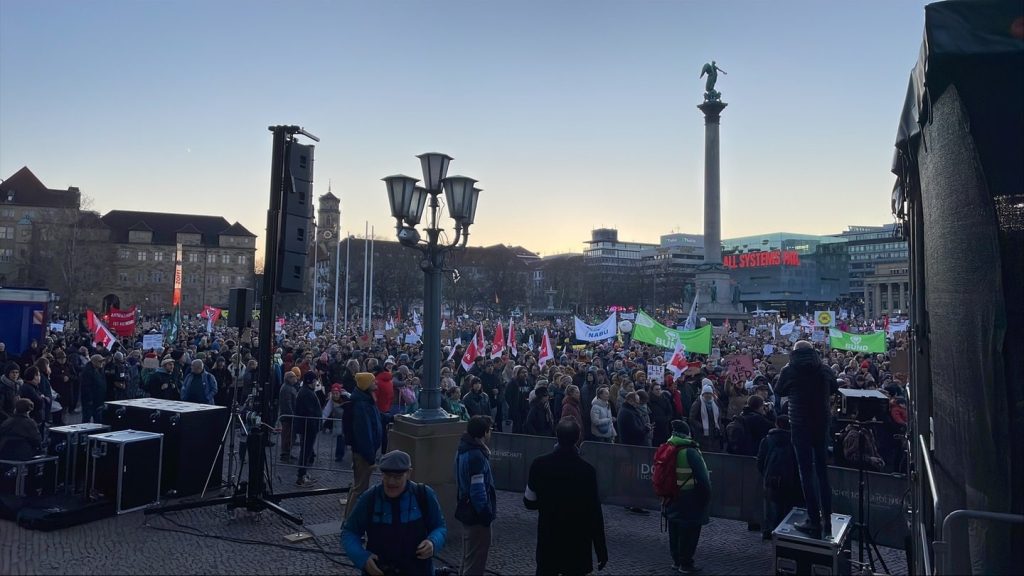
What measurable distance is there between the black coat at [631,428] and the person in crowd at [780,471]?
111 inches

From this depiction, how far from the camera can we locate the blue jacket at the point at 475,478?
6.12 m

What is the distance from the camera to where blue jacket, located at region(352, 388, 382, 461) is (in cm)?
855

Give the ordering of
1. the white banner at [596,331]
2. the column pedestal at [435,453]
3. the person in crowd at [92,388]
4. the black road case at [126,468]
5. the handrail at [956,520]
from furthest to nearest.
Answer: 1. the white banner at [596,331]
2. the person in crowd at [92,388]
3. the black road case at [126,468]
4. the column pedestal at [435,453]
5. the handrail at [956,520]

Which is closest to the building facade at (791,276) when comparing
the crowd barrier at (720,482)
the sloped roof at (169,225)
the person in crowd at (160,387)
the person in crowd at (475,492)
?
the sloped roof at (169,225)

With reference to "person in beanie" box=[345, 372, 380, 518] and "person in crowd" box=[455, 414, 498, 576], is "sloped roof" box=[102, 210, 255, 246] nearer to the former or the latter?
"person in beanie" box=[345, 372, 380, 518]

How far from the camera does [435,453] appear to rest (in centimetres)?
843

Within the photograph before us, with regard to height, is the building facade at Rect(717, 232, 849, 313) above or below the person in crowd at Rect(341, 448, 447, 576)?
above

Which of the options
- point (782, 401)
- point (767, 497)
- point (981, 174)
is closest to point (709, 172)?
point (782, 401)

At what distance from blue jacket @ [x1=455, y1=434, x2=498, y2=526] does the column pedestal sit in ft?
6.99

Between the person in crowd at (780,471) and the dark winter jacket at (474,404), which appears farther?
the dark winter jacket at (474,404)

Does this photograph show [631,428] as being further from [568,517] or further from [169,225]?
[169,225]

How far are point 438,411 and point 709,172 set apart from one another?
57.0 metres

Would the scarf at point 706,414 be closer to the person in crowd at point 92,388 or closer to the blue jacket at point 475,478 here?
the blue jacket at point 475,478

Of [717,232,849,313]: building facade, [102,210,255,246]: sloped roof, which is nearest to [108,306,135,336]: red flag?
[102,210,255,246]: sloped roof
